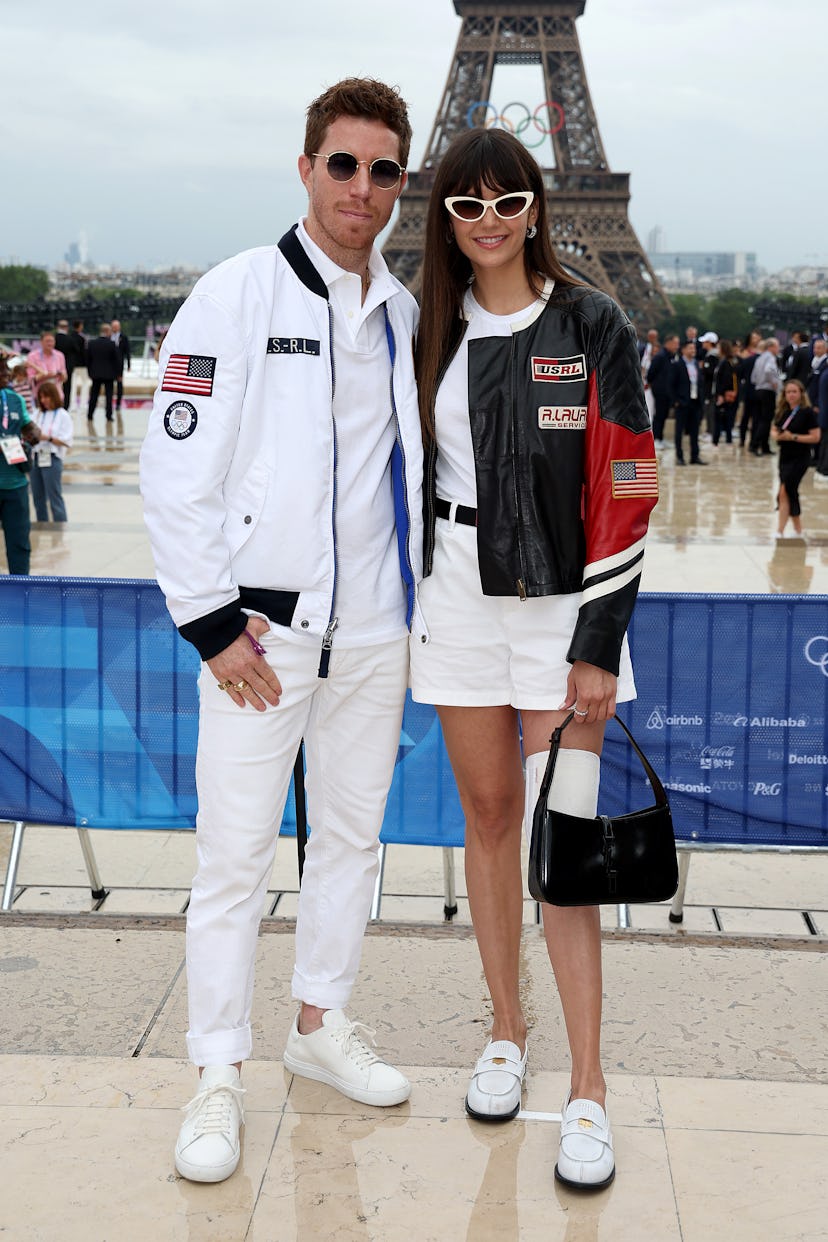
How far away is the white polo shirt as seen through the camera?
2.84m

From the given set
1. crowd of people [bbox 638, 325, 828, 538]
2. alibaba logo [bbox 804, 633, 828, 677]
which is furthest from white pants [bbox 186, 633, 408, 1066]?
crowd of people [bbox 638, 325, 828, 538]

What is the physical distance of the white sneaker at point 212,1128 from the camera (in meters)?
2.70

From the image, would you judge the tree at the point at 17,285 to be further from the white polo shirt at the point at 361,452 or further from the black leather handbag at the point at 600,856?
the black leather handbag at the point at 600,856

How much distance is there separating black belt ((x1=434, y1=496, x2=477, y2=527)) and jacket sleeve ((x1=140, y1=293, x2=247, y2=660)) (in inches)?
19.4

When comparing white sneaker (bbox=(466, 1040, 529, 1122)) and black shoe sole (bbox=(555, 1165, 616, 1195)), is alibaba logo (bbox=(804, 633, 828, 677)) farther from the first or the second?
black shoe sole (bbox=(555, 1165, 616, 1195))

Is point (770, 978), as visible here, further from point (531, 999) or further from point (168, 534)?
point (168, 534)

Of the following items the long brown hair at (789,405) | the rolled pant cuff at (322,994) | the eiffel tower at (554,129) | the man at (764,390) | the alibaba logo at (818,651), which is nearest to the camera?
the rolled pant cuff at (322,994)

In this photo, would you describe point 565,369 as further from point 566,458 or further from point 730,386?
point 730,386

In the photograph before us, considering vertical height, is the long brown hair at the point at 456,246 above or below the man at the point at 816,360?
below

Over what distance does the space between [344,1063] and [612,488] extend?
1.44 metres

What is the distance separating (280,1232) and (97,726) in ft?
6.78

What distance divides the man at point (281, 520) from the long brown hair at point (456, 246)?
0.17ft

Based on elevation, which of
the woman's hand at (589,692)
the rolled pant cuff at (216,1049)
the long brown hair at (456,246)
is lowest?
the rolled pant cuff at (216,1049)

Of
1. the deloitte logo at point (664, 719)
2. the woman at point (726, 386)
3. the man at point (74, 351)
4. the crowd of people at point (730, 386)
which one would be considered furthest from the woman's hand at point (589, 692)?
the man at point (74, 351)
